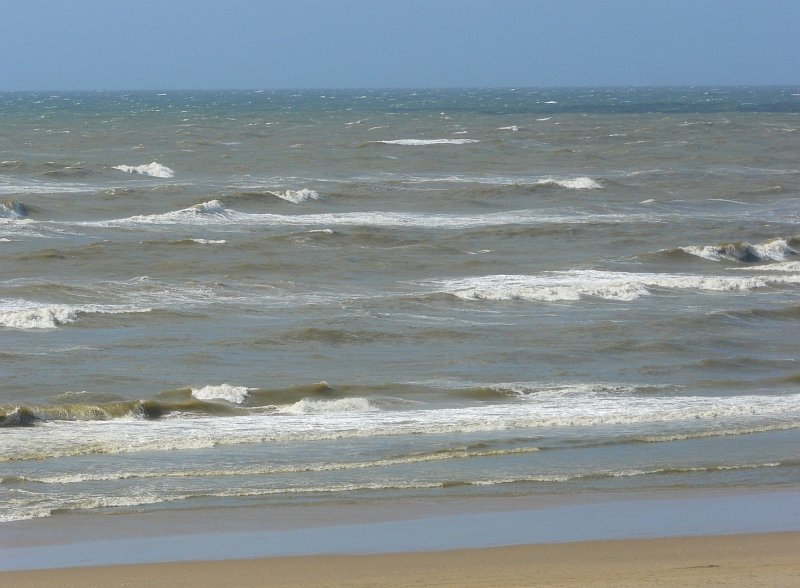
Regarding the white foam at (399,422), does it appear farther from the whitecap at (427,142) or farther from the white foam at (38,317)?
the whitecap at (427,142)

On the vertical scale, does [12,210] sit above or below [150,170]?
above

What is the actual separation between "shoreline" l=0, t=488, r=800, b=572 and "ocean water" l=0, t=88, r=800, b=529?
353 mm

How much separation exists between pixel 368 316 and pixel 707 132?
63381 millimetres

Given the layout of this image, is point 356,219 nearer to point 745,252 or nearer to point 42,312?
point 745,252

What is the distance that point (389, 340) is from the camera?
2041cm

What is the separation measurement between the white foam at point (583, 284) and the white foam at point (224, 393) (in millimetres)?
8804

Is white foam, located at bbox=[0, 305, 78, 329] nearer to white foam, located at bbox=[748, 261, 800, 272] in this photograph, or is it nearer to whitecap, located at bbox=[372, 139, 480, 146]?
white foam, located at bbox=[748, 261, 800, 272]

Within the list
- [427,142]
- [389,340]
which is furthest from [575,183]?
[389,340]

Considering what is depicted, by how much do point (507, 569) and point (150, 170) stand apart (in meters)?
47.3

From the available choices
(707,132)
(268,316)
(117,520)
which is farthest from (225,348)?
(707,132)

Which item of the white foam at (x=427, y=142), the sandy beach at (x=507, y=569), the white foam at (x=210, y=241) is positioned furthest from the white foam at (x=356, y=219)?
the white foam at (x=427, y=142)

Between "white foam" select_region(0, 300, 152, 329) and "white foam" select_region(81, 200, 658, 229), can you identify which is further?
"white foam" select_region(81, 200, 658, 229)

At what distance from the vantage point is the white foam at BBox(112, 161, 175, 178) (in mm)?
53531

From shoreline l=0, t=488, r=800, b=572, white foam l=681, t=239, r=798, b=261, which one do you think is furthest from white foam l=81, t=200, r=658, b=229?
shoreline l=0, t=488, r=800, b=572
